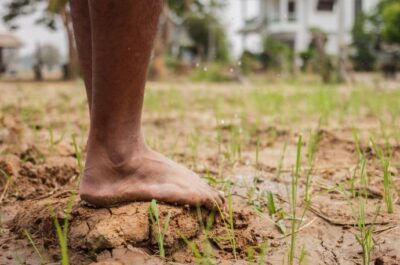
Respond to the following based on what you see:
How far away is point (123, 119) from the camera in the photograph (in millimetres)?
1169

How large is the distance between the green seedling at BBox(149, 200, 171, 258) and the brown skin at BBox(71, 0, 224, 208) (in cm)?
5

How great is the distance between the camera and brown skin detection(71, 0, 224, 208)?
3.65ft

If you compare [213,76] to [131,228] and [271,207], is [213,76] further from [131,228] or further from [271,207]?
[131,228]

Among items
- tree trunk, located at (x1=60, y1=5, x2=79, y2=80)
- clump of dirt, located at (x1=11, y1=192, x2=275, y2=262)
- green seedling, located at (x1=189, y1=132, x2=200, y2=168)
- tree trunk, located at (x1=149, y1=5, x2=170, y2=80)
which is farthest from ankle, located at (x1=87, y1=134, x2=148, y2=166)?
tree trunk, located at (x1=149, y1=5, x2=170, y2=80)

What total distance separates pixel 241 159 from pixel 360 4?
2792 cm

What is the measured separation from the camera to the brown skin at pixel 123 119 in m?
1.11

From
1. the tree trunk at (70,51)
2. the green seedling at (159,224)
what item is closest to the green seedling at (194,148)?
the green seedling at (159,224)

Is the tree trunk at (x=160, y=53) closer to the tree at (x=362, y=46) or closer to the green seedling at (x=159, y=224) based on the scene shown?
the tree at (x=362, y=46)

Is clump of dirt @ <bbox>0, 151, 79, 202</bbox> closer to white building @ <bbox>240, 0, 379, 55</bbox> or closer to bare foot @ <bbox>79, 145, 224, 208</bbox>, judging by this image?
bare foot @ <bbox>79, 145, 224, 208</bbox>

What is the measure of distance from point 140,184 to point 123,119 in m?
0.17

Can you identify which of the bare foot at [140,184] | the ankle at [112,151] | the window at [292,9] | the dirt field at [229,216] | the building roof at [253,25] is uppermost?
the window at [292,9]

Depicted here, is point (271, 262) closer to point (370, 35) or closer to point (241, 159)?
point (241, 159)

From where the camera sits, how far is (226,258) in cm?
103

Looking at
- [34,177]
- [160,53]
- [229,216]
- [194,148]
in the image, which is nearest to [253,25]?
[160,53]
